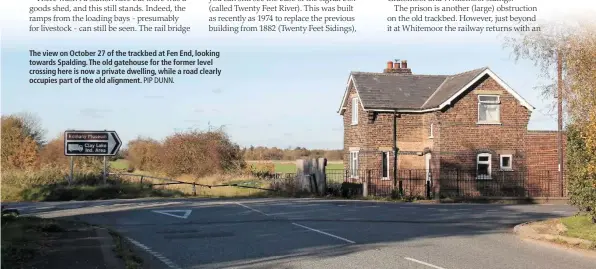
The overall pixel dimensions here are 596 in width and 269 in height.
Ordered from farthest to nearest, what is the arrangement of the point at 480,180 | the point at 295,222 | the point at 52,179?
the point at 52,179, the point at 480,180, the point at 295,222

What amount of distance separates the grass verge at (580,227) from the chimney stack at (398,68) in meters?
23.2

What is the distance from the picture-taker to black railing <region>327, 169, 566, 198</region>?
34.2 m

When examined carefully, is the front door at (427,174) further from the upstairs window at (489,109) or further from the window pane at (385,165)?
the upstairs window at (489,109)

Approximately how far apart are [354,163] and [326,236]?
2210 centimetres

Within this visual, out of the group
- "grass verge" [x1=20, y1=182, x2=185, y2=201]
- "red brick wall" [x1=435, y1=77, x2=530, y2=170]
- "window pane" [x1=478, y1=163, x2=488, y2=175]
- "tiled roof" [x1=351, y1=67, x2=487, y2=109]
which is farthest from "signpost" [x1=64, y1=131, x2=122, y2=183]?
"window pane" [x1=478, y1=163, x2=488, y2=175]

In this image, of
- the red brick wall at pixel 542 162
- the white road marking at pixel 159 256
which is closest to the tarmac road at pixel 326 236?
the white road marking at pixel 159 256

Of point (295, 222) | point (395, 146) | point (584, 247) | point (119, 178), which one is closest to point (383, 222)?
point (295, 222)

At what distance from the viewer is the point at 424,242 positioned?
46.4 feet

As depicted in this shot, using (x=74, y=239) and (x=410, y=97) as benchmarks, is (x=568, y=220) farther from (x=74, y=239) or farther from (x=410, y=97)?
(x=410, y=97)

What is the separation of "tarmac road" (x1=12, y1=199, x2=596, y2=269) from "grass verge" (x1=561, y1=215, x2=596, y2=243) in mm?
912

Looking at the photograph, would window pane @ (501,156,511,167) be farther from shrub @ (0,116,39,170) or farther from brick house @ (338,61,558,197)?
shrub @ (0,116,39,170)

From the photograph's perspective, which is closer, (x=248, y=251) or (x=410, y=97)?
(x=248, y=251)

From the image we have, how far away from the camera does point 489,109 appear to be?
35062 mm

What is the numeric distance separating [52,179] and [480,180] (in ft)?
74.4
